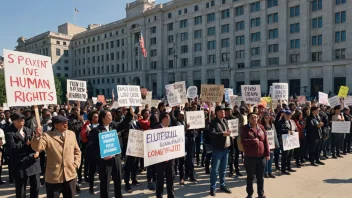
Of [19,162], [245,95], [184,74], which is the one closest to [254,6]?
[184,74]

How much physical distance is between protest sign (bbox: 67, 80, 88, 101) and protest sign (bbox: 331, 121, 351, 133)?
10.2 m

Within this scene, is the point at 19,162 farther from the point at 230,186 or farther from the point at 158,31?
the point at 158,31

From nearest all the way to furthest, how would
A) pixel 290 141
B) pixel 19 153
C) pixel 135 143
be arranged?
1. pixel 19 153
2. pixel 135 143
3. pixel 290 141

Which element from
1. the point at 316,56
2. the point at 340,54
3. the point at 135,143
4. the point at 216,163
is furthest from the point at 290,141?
the point at 316,56

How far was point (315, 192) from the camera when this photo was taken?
709cm

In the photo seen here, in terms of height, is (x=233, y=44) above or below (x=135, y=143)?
above

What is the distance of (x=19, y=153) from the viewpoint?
533 centimetres

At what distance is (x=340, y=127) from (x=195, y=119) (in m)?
6.34

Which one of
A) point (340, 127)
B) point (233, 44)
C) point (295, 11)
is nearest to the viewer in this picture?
point (340, 127)

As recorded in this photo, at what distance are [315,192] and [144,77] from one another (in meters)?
65.2

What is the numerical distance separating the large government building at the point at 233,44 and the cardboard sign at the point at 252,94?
37765 mm

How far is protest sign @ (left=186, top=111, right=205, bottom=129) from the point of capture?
8.22 m

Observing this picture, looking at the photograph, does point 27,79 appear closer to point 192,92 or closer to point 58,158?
point 58,158

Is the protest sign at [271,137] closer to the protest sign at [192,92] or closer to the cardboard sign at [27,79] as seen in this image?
the cardboard sign at [27,79]
